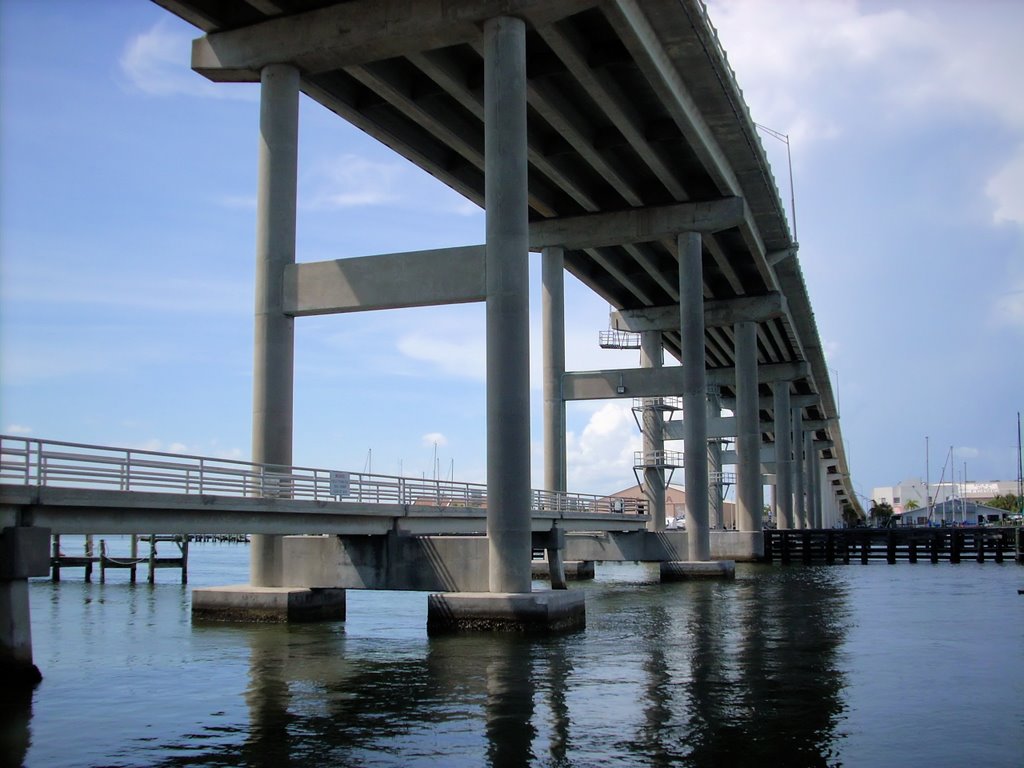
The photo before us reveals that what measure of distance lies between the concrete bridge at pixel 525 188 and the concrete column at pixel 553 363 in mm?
119

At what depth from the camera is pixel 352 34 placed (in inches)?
1287

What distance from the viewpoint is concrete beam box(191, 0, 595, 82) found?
1222 inches

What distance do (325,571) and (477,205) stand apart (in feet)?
81.6

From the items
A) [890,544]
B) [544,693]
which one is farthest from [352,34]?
[890,544]

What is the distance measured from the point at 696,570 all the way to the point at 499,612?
2686cm

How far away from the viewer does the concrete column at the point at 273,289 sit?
31.5 m

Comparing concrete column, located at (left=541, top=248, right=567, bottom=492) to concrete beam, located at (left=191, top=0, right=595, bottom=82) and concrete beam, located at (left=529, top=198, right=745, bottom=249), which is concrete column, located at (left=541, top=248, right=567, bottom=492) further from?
concrete beam, located at (left=191, top=0, right=595, bottom=82)

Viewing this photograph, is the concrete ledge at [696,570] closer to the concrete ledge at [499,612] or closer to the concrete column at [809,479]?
the concrete ledge at [499,612]

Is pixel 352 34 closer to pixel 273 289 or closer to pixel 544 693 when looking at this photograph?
pixel 273 289

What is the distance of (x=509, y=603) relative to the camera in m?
27.0

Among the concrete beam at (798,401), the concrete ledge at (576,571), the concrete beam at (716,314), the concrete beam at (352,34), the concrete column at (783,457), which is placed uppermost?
the concrete beam at (352,34)

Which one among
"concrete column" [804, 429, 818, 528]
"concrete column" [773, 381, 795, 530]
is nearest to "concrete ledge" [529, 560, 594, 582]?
"concrete column" [773, 381, 795, 530]

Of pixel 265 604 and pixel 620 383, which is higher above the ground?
pixel 620 383

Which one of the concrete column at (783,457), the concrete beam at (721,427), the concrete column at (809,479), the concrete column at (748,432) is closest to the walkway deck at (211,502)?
the concrete column at (748,432)
